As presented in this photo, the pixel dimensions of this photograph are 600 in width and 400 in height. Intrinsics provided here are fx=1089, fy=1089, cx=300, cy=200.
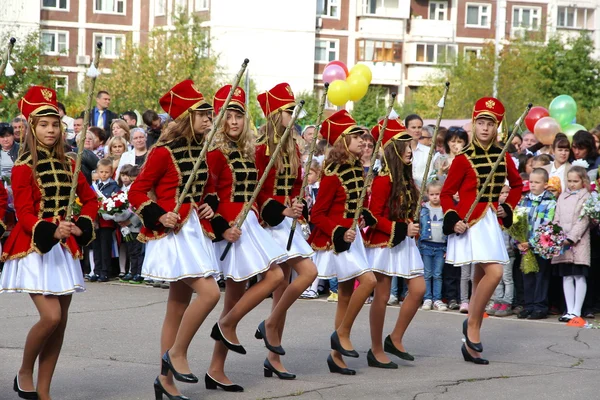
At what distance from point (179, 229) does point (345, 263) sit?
1.87 meters

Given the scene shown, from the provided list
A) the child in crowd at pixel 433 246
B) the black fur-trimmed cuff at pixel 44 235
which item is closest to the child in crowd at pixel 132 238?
the child in crowd at pixel 433 246

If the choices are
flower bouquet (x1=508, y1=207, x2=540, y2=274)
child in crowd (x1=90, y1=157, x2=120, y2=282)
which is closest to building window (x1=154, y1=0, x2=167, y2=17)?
child in crowd (x1=90, y1=157, x2=120, y2=282)

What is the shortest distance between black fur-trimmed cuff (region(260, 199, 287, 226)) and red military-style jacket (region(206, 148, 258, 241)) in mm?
264

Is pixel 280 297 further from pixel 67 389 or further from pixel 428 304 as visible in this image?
pixel 428 304

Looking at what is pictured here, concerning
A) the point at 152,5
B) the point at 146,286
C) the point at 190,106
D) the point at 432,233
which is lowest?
the point at 146,286

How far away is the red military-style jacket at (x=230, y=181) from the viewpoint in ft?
26.8

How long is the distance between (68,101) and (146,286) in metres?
37.3

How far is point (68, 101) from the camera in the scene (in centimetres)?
5066

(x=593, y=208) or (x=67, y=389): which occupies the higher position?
(x=593, y=208)

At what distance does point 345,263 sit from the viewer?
8.95m

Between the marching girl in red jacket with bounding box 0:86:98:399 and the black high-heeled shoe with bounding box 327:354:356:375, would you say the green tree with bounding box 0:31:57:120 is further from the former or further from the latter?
the marching girl in red jacket with bounding box 0:86:98:399

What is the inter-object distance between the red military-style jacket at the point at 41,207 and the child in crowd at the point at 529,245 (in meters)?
6.88

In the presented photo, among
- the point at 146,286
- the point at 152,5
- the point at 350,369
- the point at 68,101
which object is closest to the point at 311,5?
the point at 152,5

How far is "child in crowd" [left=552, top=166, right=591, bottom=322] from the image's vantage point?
12570mm
